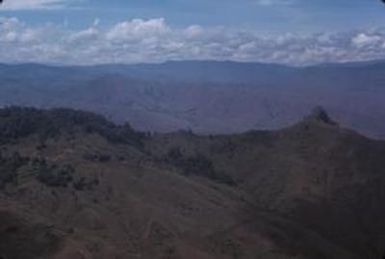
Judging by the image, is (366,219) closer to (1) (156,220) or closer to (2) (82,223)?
(1) (156,220)

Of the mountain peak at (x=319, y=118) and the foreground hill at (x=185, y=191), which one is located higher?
the mountain peak at (x=319, y=118)

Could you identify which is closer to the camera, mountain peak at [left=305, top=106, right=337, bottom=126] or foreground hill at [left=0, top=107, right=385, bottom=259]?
foreground hill at [left=0, top=107, right=385, bottom=259]

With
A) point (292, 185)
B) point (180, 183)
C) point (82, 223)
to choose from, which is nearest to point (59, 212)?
point (82, 223)

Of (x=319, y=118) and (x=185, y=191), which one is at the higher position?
(x=319, y=118)

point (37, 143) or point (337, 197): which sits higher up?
point (37, 143)

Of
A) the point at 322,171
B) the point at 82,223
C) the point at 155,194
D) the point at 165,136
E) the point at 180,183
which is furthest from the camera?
the point at 165,136

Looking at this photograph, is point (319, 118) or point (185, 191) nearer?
point (185, 191)

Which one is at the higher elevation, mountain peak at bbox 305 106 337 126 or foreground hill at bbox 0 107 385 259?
mountain peak at bbox 305 106 337 126

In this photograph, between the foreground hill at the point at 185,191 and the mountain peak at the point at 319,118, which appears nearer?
the foreground hill at the point at 185,191
